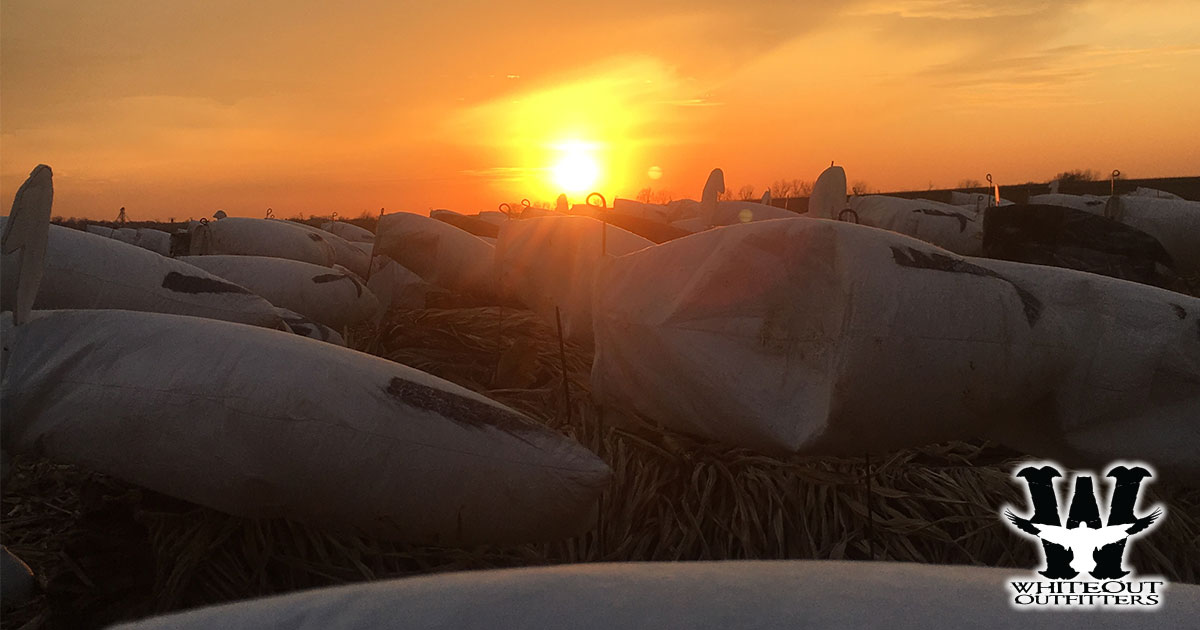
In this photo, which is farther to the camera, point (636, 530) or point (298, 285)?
point (298, 285)

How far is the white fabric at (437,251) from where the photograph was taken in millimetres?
4898

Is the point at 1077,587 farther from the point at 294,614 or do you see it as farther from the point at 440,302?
the point at 440,302

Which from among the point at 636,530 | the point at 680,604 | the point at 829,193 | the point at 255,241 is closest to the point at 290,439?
the point at 636,530

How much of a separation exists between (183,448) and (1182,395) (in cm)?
232

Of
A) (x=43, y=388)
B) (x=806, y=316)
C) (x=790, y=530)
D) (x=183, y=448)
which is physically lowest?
(x=790, y=530)

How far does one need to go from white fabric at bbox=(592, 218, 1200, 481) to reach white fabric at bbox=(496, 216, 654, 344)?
1279 millimetres

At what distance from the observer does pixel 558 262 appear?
3.53 metres

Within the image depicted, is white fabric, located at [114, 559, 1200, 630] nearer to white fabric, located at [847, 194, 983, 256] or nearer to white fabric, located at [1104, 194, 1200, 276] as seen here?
white fabric, located at [1104, 194, 1200, 276]

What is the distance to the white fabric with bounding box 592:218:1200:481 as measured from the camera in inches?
63.4

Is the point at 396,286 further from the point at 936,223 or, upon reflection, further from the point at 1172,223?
the point at 1172,223

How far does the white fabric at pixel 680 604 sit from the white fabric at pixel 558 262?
2397 mm

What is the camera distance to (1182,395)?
1819 mm

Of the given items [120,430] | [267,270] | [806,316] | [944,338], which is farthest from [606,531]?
[267,270]

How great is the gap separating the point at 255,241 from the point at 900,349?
657 cm
